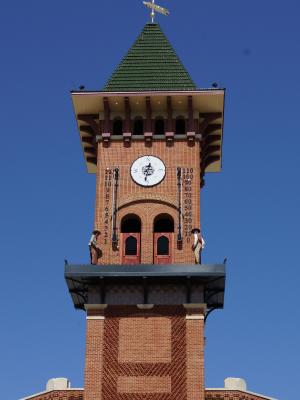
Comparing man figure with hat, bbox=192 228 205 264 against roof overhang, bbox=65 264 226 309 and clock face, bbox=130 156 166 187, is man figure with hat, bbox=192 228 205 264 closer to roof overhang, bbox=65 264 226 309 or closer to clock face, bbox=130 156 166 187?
roof overhang, bbox=65 264 226 309

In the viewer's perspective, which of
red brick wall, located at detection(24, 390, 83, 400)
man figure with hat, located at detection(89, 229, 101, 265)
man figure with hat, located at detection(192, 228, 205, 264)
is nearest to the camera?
red brick wall, located at detection(24, 390, 83, 400)

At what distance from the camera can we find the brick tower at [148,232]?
4538 centimetres

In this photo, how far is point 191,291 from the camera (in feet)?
153

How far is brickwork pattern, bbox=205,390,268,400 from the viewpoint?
45.2 meters

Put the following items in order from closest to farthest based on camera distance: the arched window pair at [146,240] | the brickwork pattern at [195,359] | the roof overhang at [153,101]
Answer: the brickwork pattern at [195,359], the arched window pair at [146,240], the roof overhang at [153,101]

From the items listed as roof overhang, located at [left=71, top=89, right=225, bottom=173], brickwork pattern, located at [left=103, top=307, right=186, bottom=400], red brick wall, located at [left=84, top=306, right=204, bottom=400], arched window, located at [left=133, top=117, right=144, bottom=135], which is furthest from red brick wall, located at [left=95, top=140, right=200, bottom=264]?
red brick wall, located at [left=84, top=306, right=204, bottom=400]

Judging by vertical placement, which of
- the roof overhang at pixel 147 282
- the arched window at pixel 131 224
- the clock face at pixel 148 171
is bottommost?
the roof overhang at pixel 147 282

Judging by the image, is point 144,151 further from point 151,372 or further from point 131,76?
point 151,372

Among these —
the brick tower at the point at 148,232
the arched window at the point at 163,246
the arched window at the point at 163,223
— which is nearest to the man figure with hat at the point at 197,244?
the brick tower at the point at 148,232

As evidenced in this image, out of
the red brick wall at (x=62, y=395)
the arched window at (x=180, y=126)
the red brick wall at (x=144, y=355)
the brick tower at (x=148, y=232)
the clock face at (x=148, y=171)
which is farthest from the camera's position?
the arched window at (x=180, y=126)

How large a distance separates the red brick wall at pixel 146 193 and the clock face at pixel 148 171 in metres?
0.22

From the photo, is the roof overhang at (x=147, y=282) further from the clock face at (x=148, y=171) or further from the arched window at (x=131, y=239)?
the clock face at (x=148, y=171)

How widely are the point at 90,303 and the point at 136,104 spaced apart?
444 inches

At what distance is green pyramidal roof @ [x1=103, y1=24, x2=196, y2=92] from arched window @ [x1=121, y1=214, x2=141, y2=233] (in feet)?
21.9
